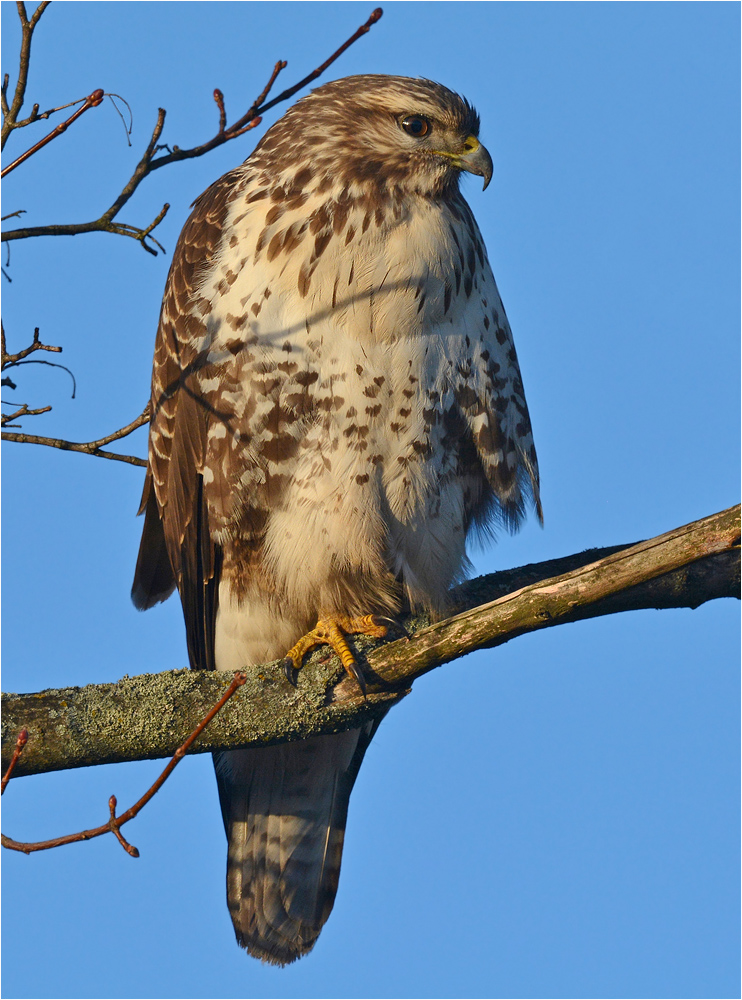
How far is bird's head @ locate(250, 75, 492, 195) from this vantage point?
4219 millimetres

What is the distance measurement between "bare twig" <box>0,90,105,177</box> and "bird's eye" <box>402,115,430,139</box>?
143 centimetres

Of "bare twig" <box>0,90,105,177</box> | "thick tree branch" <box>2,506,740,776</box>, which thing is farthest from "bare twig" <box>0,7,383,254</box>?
"thick tree branch" <box>2,506,740,776</box>

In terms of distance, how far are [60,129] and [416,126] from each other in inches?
67.7

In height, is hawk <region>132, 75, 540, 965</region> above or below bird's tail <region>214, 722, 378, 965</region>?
above

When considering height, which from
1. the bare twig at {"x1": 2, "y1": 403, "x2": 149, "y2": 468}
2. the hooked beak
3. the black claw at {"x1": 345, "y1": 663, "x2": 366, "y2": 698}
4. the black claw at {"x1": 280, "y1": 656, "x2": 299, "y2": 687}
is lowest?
the black claw at {"x1": 345, "y1": 663, "x2": 366, "y2": 698}

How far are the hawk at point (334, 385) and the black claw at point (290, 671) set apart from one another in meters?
0.03

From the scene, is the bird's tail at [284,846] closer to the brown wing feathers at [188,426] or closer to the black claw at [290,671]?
the brown wing feathers at [188,426]

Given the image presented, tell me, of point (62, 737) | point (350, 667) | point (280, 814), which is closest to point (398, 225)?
point (350, 667)

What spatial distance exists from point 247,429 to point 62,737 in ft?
4.15

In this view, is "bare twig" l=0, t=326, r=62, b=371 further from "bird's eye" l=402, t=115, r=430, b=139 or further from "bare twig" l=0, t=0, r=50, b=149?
"bird's eye" l=402, t=115, r=430, b=139

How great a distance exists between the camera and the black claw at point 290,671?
3945 millimetres

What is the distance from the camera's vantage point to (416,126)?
4.33 meters

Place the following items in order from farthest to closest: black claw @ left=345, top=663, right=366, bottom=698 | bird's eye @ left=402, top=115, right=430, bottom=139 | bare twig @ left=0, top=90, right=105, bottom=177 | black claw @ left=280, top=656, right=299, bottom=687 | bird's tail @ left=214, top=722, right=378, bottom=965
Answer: bird's tail @ left=214, top=722, right=378, bottom=965 < bird's eye @ left=402, top=115, right=430, bottom=139 < black claw @ left=280, top=656, right=299, bottom=687 < black claw @ left=345, top=663, right=366, bottom=698 < bare twig @ left=0, top=90, right=105, bottom=177

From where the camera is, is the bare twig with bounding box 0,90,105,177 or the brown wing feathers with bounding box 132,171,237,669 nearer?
the bare twig with bounding box 0,90,105,177
